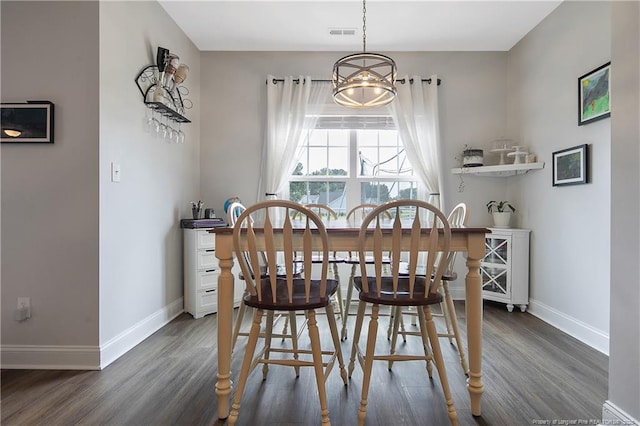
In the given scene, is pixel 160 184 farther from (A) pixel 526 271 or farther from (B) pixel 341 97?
(A) pixel 526 271

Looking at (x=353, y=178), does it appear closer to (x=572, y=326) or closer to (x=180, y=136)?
(x=180, y=136)

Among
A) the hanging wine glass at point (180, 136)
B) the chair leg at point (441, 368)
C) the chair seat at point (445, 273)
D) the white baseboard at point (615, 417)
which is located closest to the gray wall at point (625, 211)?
the white baseboard at point (615, 417)

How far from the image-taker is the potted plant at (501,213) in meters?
3.30

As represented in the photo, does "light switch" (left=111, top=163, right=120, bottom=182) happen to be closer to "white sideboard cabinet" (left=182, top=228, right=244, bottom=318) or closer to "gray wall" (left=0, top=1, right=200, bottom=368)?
"gray wall" (left=0, top=1, right=200, bottom=368)

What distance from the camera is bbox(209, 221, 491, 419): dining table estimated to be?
5.11ft

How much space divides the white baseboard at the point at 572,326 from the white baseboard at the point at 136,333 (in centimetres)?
329

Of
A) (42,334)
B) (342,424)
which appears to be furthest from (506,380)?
(42,334)

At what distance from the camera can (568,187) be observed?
2678 millimetres

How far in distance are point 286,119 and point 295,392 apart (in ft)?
8.83

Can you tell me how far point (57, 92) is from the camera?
203 centimetres

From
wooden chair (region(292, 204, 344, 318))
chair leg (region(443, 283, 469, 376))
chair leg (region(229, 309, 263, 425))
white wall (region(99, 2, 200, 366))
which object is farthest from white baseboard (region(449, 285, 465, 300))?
white wall (region(99, 2, 200, 366))

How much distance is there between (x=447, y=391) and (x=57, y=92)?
8.96 feet

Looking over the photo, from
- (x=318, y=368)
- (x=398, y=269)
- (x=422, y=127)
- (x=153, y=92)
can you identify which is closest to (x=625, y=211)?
(x=398, y=269)

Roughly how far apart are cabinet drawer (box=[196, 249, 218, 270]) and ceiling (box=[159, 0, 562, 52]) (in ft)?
7.08
